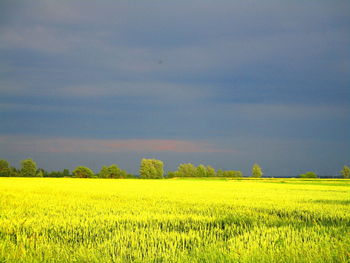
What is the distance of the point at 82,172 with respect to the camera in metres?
86.7

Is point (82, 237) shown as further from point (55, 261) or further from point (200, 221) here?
point (200, 221)

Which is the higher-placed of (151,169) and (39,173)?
(151,169)

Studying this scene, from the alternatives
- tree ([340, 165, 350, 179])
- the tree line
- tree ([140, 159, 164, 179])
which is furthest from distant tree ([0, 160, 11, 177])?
tree ([340, 165, 350, 179])

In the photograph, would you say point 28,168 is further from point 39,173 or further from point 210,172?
point 210,172

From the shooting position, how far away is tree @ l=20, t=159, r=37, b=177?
90.5 metres

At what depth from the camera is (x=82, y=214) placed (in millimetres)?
10594

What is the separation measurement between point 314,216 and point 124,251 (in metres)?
8.54

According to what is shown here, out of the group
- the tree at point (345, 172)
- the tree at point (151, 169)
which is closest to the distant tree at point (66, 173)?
the tree at point (151, 169)

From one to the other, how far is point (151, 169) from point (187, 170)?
37.5 m

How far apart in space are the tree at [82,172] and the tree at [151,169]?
94.8 feet

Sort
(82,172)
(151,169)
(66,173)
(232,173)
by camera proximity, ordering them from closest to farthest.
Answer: (82,172) → (66,173) → (151,169) → (232,173)

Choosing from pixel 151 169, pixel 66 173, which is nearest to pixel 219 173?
pixel 151 169

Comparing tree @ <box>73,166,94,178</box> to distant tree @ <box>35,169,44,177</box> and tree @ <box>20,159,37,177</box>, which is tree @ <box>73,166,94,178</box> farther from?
tree @ <box>20,159,37,177</box>

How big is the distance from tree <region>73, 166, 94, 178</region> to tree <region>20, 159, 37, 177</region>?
1350cm
